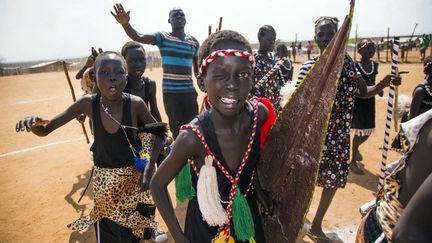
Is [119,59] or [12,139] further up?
[119,59]

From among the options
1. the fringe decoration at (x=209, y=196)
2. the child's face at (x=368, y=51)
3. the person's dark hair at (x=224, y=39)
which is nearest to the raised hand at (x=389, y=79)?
the person's dark hair at (x=224, y=39)

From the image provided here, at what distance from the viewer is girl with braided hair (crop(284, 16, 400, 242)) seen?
293cm

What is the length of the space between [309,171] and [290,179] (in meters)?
0.16

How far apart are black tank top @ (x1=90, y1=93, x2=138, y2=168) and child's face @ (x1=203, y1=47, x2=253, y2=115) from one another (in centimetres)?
134

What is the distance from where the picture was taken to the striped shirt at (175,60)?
14.5 ft

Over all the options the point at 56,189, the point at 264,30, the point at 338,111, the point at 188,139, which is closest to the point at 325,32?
the point at 338,111

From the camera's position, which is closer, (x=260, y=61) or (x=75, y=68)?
(x=260, y=61)

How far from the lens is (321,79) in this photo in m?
1.62

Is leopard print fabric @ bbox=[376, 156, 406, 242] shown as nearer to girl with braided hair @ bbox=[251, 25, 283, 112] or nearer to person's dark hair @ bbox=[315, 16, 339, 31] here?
person's dark hair @ bbox=[315, 16, 339, 31]

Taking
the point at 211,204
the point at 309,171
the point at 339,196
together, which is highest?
the point at 309,171

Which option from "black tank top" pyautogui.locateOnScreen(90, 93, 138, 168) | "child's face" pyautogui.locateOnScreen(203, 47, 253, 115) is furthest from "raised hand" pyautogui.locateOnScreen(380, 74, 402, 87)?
"black tank top" pyautogui.locateOnScreen(90, 93, 138, 168)

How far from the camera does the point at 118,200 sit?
2625 mm

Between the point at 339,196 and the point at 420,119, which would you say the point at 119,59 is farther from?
the point at 339,196

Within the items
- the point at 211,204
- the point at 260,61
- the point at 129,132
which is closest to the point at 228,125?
the point at 211,204
